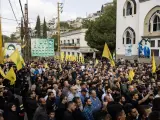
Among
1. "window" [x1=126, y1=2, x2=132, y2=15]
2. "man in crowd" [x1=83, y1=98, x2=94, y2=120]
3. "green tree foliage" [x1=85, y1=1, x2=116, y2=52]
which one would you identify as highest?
"window" [x1=126, y1=2, x2=132, y2=15]

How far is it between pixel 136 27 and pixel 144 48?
291cm

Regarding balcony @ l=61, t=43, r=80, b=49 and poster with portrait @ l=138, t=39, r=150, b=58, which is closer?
poster with portrait @ l=138, t=39, r=150, b=58

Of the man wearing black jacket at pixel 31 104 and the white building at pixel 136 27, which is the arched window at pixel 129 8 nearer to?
the white building at pixel 136 27

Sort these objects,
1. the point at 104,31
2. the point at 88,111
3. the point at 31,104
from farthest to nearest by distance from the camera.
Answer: the point at 104,31 < the point at 31,104 < the point at 88,111

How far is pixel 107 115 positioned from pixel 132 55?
30427mm

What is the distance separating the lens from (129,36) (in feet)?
121

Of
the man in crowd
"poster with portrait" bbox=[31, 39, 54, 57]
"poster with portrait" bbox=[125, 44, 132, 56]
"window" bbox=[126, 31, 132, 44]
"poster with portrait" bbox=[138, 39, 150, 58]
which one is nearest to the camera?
the man in crowd

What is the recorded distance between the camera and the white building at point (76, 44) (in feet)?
183

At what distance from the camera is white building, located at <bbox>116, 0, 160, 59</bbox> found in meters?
32.7

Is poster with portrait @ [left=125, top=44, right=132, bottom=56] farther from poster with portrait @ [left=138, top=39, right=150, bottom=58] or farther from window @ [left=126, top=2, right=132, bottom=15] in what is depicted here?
window @ [left=126, top=2, right=132, bottom=15]

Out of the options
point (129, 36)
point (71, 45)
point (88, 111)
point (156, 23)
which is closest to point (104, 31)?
point (129, 36)

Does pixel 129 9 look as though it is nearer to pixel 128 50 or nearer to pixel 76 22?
pixel 128 50

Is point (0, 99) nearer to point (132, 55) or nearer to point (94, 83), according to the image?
point (94, 83)

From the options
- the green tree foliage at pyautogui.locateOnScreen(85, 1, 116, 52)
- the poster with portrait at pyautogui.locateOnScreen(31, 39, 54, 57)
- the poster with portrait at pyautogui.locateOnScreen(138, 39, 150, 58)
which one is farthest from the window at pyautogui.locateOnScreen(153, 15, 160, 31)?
the poster with portrait at pyautogui.locateOnScreen(31, 39, 54, 57)
